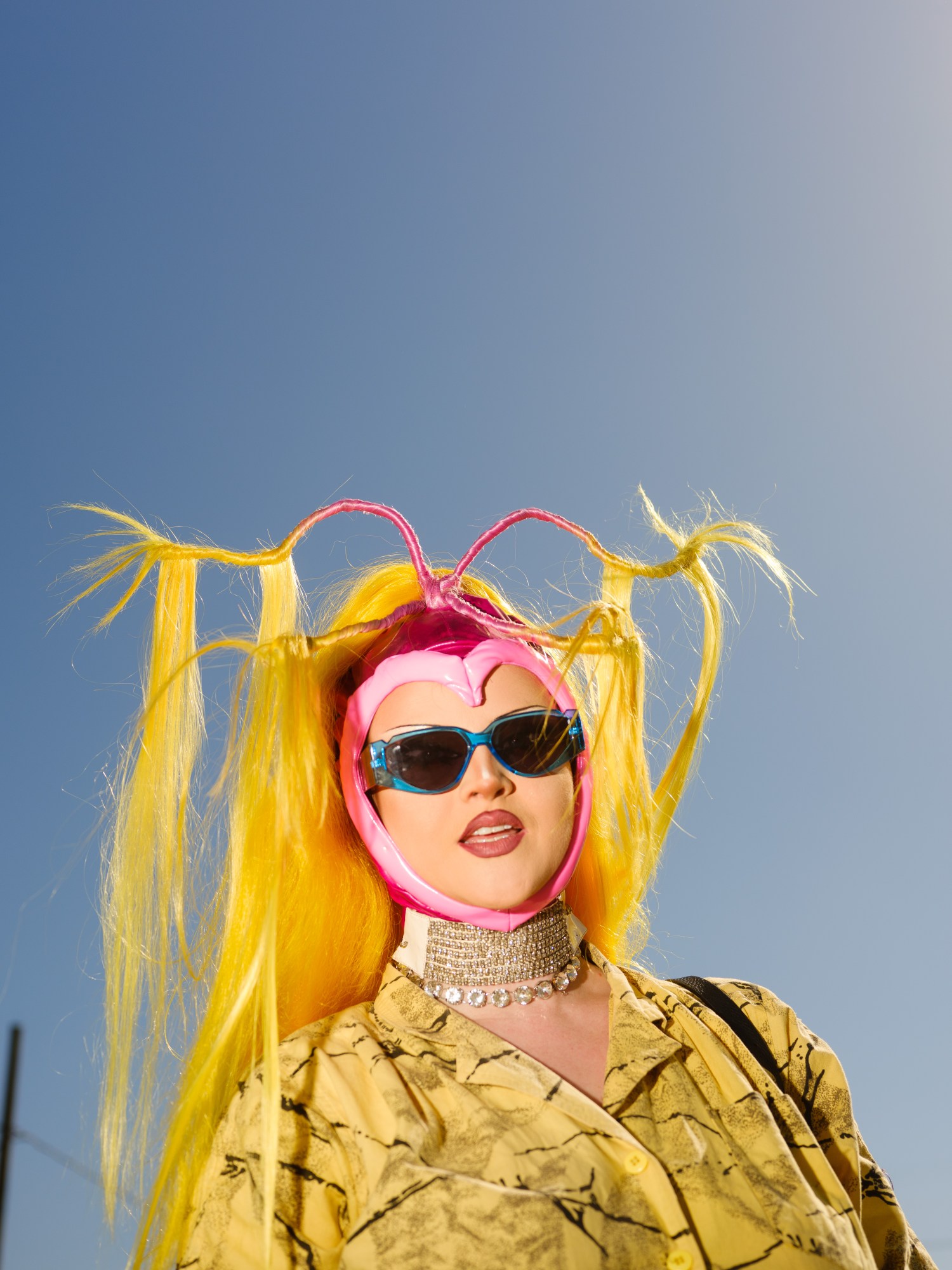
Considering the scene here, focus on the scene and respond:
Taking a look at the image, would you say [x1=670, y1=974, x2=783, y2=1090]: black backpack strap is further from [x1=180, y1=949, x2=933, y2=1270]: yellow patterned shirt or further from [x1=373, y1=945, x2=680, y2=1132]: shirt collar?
[x1=373, y1=945, x2=680, y2=1132]: shirt collar

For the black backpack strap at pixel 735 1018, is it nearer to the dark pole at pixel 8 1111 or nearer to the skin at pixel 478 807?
the skin at pixel 478 807

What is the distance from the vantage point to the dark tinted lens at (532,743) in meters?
2.86

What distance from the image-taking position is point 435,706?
289 centimetres

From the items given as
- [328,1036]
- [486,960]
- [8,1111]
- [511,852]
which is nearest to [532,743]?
[511,852]

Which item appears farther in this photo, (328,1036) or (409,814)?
(409,814)

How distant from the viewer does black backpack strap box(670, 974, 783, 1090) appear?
291 centimetres

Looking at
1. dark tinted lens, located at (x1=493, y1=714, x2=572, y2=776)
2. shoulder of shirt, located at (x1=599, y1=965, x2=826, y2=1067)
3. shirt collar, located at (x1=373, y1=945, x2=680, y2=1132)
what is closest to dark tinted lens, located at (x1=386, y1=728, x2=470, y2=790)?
dark tinted lens, located at (x1=493, y1=714, x2=572, y2=776)

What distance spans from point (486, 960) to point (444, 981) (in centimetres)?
12

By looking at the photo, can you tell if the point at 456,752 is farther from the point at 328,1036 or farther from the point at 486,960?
the point at 328,1036

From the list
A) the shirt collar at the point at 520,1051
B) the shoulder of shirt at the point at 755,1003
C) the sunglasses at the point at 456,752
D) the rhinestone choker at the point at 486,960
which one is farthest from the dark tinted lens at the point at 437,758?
the shoulder of shirt at the point at 755,1003

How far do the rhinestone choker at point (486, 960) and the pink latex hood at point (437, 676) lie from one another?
0.04 meters

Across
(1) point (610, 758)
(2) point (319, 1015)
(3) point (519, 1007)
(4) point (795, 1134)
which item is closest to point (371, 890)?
(2) point (319, 1015)

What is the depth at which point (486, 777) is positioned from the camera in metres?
2.80

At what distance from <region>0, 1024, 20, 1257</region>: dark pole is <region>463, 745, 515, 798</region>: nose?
27.0ft
